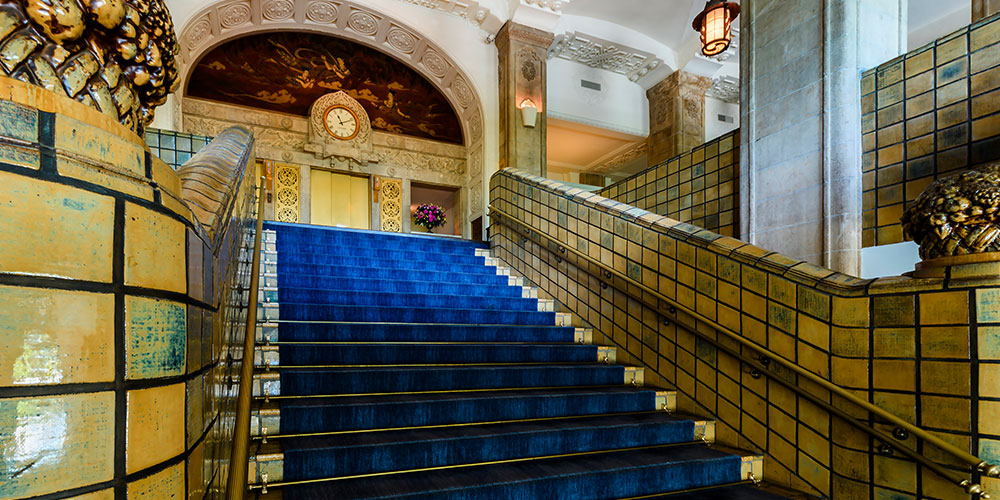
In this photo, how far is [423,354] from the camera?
2.82 m

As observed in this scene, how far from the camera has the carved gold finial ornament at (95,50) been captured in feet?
1.70

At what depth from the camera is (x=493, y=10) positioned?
8.12 m

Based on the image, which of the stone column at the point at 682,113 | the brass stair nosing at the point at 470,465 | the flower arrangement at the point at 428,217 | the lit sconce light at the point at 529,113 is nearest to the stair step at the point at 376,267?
the brass stair nosing at the point at 470,465

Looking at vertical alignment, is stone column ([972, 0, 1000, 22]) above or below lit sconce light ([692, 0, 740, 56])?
below

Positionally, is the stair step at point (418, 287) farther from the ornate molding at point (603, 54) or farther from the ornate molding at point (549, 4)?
the ornate molding at point (603, 54)

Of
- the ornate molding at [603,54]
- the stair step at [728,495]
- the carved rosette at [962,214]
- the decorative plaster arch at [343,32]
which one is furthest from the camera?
the ornate molding at [603,54]

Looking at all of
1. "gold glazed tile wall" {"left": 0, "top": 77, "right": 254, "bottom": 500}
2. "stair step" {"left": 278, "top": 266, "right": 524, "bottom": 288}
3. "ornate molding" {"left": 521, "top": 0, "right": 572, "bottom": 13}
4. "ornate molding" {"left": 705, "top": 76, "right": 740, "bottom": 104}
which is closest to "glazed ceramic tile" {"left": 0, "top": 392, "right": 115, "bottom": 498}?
"gold glazed tile wall" {"left": 0, "top": 77, "right": 254, "bottom": 500}

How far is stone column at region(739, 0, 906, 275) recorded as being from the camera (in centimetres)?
319

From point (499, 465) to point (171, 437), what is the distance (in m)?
1.76

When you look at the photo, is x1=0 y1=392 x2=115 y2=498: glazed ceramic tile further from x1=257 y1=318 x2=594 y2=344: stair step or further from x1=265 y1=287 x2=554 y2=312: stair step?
x1=265 y1=287 x2=554 y2=312: stair step

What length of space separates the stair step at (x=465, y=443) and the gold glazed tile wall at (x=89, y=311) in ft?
4.64

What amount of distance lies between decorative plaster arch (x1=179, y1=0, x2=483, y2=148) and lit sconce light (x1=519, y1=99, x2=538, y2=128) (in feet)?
2.94

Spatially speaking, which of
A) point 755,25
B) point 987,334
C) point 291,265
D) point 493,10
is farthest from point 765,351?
point 493,10

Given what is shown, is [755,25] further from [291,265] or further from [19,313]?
[19,313]
